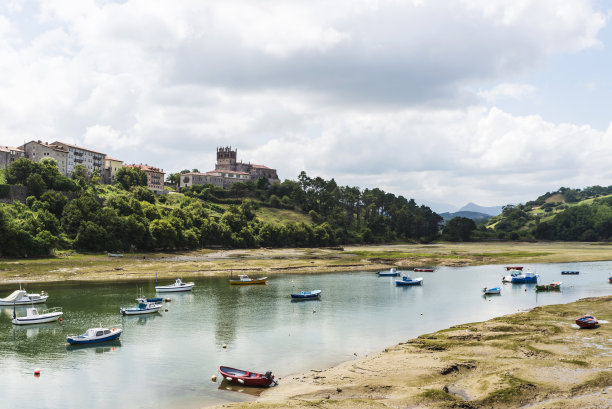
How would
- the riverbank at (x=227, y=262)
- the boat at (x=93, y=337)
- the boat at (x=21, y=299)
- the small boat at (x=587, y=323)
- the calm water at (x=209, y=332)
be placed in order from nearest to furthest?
the calm water at (x=209, y=332) → the boat at (x=93, y=337) → the small boat at (x=587, y=323) → the boat at (x=21, y=299) → the riverbank at (x=227, y=262)

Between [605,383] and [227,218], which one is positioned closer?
[605,383]

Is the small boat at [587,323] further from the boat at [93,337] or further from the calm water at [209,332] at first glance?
the boat at [93,337]

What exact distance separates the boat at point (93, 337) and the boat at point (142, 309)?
15.3m

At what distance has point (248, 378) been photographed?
41.4m

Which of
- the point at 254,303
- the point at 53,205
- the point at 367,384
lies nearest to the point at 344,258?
the point at 254,303

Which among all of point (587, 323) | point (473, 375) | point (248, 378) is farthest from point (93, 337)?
point (587, 323)

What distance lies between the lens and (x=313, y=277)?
123938 mm

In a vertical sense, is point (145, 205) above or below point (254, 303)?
above

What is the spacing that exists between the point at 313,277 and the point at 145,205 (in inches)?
3194

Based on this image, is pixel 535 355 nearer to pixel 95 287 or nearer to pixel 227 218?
pixel 95 287

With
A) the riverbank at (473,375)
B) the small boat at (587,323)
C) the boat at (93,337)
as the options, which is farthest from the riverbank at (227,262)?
the small boat at (587,323)

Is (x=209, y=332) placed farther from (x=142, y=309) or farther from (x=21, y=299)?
(x=21, y=299)

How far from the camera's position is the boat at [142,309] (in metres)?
73.4

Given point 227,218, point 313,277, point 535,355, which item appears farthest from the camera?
point 227,218
